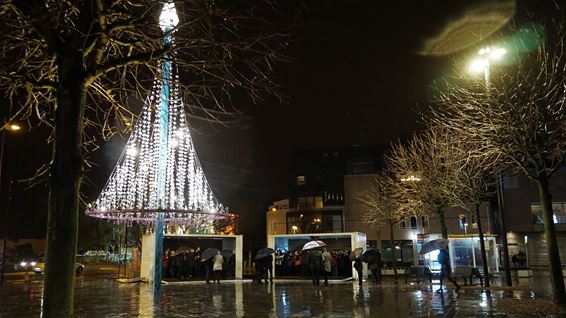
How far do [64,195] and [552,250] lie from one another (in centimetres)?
1321

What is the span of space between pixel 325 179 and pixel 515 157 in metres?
49.2

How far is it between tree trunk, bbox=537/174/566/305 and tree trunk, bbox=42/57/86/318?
12.8 meters

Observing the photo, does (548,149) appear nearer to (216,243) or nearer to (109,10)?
(109,10)

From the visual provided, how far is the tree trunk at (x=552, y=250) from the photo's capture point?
45.4 feet

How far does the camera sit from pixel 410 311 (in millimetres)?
14133

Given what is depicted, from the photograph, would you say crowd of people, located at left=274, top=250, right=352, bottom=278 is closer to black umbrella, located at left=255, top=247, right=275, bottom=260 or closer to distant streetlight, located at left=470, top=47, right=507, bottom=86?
black umbrella, located at left=255, top=247, right=275, bottom=260

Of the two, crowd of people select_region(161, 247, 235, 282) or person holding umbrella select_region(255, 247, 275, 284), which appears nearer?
person holding umbrella select_region(255, 247, 275, 284)

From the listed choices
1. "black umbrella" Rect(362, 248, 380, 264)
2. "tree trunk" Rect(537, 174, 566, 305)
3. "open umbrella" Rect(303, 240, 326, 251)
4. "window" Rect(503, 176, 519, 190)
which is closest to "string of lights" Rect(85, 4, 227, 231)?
"open umbrella" Rect(303, 240, 326, 251)

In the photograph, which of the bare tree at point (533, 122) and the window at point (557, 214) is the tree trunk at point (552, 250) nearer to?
the bare tree at point (533, 122)

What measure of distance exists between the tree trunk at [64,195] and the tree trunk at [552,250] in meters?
12.8

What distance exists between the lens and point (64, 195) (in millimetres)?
5574

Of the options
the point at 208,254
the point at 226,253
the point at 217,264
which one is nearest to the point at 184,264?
the point at 226,253

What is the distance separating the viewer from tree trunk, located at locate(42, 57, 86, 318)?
5477mm

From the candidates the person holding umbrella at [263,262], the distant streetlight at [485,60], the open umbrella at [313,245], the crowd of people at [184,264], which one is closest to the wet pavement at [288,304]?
the open umbrella at [313,245]
